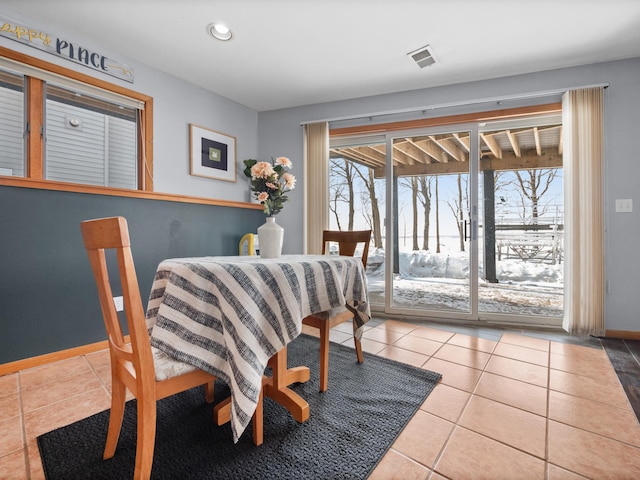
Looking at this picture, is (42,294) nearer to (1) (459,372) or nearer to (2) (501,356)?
(1) (459,372)

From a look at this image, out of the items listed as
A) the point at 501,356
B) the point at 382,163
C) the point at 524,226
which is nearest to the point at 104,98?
the point at 382,163

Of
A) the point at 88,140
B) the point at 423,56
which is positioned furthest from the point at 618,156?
the point at 88,140

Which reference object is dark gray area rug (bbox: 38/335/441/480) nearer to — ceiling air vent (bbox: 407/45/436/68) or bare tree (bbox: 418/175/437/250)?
bare tree (bbox: 418/175/437/250)

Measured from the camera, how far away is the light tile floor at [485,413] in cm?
119

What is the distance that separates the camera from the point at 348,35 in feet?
7.89

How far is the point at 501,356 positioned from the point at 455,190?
1.74 meters

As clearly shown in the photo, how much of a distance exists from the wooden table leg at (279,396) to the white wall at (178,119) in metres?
2.14

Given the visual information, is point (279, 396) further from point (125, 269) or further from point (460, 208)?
point (460, 208)

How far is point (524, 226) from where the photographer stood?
3.48 meters

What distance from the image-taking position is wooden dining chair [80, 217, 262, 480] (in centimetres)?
92

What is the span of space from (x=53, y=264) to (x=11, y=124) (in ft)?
3.26

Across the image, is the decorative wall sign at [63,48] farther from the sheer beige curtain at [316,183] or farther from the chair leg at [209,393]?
the chair leg at [209,393]

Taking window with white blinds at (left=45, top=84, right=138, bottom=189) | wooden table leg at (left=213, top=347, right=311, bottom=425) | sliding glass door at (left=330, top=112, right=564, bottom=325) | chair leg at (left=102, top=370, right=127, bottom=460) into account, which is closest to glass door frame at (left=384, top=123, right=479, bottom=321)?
sliding glass door at (left=330, top=112, right=564, bottom=325)

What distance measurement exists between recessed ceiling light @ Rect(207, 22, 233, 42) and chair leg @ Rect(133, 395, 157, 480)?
2411 millimetres
